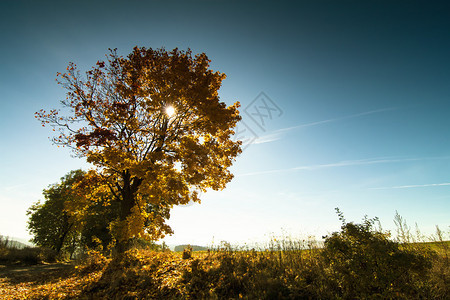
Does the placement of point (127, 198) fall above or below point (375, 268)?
above

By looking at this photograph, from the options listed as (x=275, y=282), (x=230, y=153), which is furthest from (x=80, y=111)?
(x=275, y=282)

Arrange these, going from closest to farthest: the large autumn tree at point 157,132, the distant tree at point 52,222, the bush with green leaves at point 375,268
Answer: the bush with green leaves at point 375,268, the large autumn tree at point 157,132, the distant tree at point 52,222

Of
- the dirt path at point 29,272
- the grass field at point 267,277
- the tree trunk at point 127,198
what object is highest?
the tree trunk at point 127,198

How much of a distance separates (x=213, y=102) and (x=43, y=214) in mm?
34679

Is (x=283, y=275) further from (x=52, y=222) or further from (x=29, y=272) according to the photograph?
(x=52, y=222)

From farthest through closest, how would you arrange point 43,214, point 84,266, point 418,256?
point 43,214, point 84,266, point 418,256

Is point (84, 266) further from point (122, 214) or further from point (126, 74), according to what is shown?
Answer: point (126, 74)

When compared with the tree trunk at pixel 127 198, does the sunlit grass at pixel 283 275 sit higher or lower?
lower

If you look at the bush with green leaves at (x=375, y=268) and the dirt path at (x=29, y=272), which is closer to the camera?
the bush with green leaves at (x=375, y=268)

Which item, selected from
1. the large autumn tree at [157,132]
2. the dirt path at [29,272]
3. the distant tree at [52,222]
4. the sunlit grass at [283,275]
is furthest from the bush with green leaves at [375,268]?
the distant tree at [52,222]

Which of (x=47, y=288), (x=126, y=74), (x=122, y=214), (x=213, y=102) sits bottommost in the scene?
(x=47, y=288)

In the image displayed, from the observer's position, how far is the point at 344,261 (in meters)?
4.91

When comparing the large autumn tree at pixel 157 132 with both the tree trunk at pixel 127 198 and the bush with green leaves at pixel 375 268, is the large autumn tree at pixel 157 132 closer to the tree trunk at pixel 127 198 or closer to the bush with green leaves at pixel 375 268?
the tree trunk at pixel 127 198

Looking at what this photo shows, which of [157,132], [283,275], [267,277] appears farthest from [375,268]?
[157,132]
